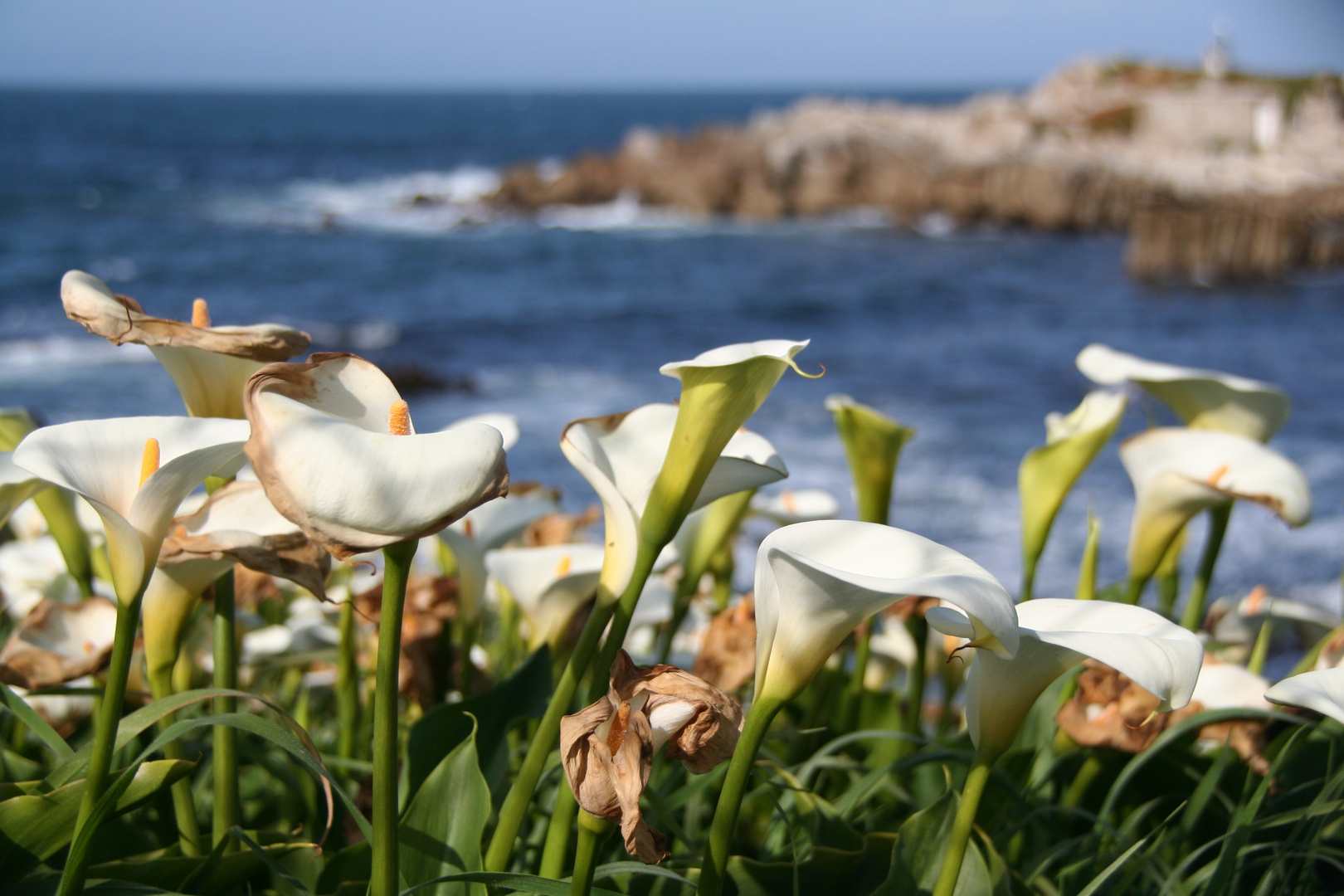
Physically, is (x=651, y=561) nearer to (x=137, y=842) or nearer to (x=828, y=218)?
(x=137, y=842)

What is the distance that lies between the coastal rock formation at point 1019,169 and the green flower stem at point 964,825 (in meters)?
17.1

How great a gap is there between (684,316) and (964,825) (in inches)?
513

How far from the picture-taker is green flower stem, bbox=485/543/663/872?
642 millimetres

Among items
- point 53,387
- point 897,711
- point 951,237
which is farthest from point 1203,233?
point 897,711

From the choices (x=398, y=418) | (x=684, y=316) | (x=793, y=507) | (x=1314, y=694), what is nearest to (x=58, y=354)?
(x=684, y=316)

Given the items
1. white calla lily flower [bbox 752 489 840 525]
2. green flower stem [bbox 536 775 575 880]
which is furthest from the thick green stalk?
white calla lily flower [bbox 752 489 840 525]

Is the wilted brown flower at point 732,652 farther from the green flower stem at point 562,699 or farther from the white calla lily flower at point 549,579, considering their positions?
the green flower stem at point 562,699

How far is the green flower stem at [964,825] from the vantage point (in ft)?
1.98

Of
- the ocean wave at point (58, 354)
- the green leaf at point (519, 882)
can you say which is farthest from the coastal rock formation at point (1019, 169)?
the green leaf at point (519, 882)

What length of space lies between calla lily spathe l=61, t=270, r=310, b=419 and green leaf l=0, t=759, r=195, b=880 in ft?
0.82

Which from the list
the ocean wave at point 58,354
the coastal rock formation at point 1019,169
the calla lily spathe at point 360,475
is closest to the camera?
the calla lily spathe at point 360,475

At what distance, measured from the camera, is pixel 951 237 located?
20062 mm

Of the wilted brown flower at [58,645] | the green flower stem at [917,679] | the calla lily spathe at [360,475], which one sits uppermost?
the calla lily spathe at [360,475]

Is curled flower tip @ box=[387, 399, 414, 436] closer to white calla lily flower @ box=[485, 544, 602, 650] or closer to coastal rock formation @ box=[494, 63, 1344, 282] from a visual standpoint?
white calla lily flower @ box=[485, 544, 602, 650]
